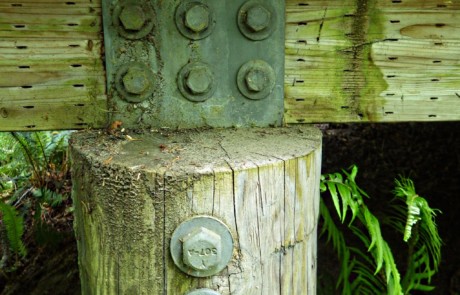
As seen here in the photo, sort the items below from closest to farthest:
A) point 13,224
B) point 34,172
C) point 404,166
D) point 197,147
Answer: point 197,147 → point 13,224 → point 34,172 → point 404,166

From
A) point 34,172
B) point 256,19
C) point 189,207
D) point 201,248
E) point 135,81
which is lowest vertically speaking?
point 34,172

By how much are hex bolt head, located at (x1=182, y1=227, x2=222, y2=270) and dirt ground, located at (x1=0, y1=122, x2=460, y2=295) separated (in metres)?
1.96

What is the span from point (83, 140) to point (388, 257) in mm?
1626

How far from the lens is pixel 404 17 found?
2.61 meters

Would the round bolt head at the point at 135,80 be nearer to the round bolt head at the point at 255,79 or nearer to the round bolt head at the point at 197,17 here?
the round bolt head at the point at 197,17

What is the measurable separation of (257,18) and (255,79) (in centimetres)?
26

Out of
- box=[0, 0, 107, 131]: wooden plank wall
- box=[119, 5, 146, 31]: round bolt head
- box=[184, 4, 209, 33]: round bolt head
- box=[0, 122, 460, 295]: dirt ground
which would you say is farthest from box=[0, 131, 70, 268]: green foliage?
box=[184, 4, 209, 33]: round bolt head

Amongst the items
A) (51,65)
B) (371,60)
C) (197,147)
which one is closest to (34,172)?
(51,65)

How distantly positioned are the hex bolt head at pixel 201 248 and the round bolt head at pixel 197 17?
0.89 m

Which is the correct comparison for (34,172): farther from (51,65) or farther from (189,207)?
(189,207)

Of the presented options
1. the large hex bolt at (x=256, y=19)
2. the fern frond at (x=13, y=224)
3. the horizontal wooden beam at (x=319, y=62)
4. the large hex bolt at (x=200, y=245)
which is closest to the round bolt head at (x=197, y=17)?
the large hex bolt at (x=256, y=19)

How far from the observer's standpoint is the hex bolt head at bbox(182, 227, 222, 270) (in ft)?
6.83

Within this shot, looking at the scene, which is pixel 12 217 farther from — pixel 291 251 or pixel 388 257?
pixel 388 257

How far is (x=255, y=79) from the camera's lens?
2520mm
